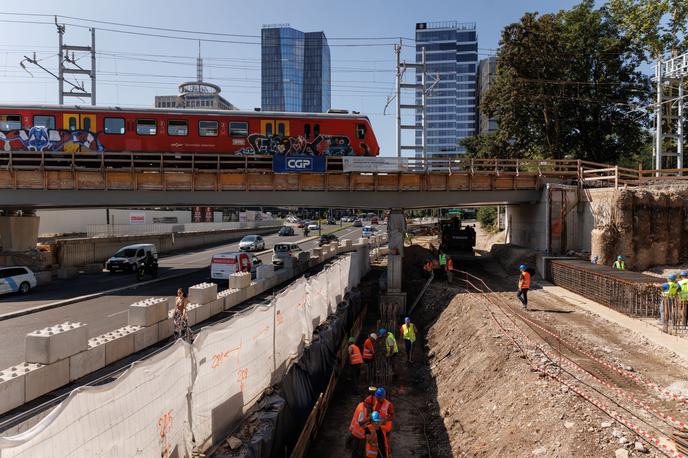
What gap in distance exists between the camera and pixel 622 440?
690cm

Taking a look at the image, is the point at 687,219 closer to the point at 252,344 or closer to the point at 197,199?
the point at 252,344

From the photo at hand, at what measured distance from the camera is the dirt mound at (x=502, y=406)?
24.3 feet

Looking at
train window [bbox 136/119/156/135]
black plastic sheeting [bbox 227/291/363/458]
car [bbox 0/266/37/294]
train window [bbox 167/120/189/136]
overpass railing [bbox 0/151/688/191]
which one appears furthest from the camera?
train window [bbox 167/120/189/136]

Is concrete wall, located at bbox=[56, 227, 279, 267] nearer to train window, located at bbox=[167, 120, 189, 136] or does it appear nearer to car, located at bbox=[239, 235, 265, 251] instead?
car, located at bbox=[239, 235, 265, 251]

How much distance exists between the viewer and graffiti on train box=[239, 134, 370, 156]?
81.3 ft

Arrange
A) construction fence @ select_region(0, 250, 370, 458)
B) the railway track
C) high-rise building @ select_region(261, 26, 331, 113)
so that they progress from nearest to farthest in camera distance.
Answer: construction fence @ select_region(0, 250, 370, 458)
the railway track
high-rise building @ select_region(261, 26, 331, 113)

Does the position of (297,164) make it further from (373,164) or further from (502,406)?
(502,406)

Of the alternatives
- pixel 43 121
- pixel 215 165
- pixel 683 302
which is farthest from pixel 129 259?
pixel 683 302

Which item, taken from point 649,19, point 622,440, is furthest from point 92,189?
point 649,19

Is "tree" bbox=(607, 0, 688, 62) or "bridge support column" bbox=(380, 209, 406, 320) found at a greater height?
"tree" bbox=(607, 0, 688, 62)

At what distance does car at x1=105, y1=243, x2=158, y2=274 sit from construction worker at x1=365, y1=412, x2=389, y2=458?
79.5ft

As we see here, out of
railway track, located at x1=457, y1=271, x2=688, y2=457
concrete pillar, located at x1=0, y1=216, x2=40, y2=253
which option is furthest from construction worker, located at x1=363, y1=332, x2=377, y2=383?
concrete pillar, located at x1=0, y1=216, x2=40, y2=253

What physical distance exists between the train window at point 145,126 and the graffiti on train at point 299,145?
4.91 metres

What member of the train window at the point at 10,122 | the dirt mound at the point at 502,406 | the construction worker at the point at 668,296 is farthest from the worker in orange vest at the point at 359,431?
the train window at the point at 10,122
